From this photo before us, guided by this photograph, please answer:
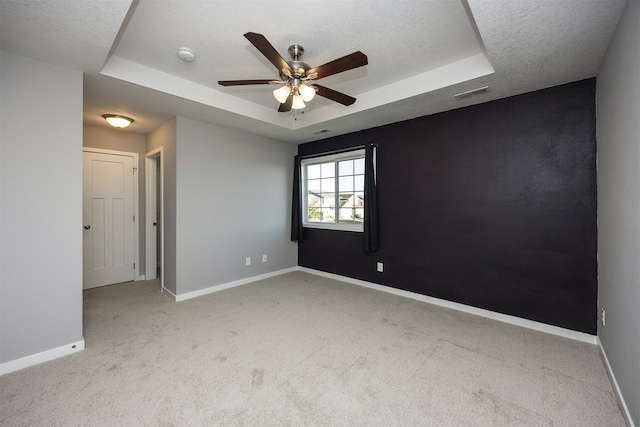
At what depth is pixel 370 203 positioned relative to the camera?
391 cm

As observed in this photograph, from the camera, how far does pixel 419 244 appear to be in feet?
11.7

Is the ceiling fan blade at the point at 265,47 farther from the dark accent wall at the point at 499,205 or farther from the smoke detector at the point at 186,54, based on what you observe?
the dark accent wall at the point at 499,205

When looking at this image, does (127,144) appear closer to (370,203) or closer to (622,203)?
(370,203)

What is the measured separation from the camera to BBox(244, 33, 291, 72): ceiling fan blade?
160cm

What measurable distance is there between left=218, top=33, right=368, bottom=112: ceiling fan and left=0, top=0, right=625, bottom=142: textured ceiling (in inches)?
11.6

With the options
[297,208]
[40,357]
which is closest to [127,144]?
[297,208]

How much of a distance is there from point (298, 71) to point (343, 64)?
39 cm

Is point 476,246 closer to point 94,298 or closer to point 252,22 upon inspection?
point 252,22

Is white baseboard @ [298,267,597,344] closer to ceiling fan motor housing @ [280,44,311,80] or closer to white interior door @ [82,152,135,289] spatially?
ceiling fan motor housing @ [280,44,311,80]

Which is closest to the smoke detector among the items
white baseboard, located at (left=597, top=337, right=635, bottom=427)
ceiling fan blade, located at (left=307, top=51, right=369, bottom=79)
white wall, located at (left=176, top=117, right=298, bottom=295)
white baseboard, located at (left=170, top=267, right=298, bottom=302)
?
ceiling fan blade, located at (left=307, top=51, right=369, bottom=79)

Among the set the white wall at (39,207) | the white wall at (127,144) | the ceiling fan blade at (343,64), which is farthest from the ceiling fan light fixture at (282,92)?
the white wall at (127,144)

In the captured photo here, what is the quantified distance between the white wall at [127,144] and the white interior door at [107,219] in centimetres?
11

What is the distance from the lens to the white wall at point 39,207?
6.64 feet

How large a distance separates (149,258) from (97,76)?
9.75ft
